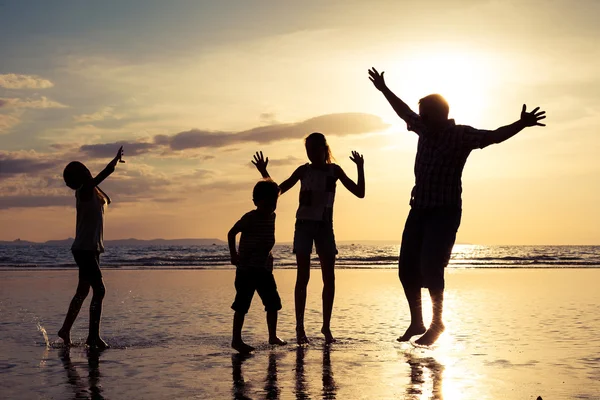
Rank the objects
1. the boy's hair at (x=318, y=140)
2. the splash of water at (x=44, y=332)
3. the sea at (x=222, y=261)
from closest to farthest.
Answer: the splash of water at (x=44, y=332)
the boy's hair at (x=318, y=140)
the sea at (x=222, y=261)

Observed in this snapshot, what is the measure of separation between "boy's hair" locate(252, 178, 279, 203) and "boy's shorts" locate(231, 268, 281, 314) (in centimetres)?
74

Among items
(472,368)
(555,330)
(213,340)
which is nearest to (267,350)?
(213,340)

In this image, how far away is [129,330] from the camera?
8641 millimetres

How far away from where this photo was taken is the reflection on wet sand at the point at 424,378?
479 cm

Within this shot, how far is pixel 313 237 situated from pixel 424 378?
9.04ft

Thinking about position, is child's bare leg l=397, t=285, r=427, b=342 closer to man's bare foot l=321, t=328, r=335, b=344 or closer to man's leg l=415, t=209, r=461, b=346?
man's leg l=415, t=209, r=461, b=346

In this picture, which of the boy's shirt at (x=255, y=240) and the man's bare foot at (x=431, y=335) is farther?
the boy's shirt at (x=255, y=240)

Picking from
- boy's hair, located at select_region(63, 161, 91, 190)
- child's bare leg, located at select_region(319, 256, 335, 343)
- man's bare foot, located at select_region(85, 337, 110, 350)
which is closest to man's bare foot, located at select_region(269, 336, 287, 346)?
child's bare leg, located at select_region(319, 256, 335, 343)

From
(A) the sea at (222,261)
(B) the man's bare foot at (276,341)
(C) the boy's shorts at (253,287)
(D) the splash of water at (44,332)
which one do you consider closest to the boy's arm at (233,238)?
(C) the boy's shorts at (253,287)

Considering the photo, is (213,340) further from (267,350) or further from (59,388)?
(59,388)

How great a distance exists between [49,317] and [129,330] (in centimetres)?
210

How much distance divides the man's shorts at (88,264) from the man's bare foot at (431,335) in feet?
11.6

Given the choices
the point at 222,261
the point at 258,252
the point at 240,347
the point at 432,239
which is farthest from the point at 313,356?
the point at 222,261

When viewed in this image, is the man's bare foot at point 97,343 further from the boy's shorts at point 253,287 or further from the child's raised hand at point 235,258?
the child's raised hand at point 235,258
